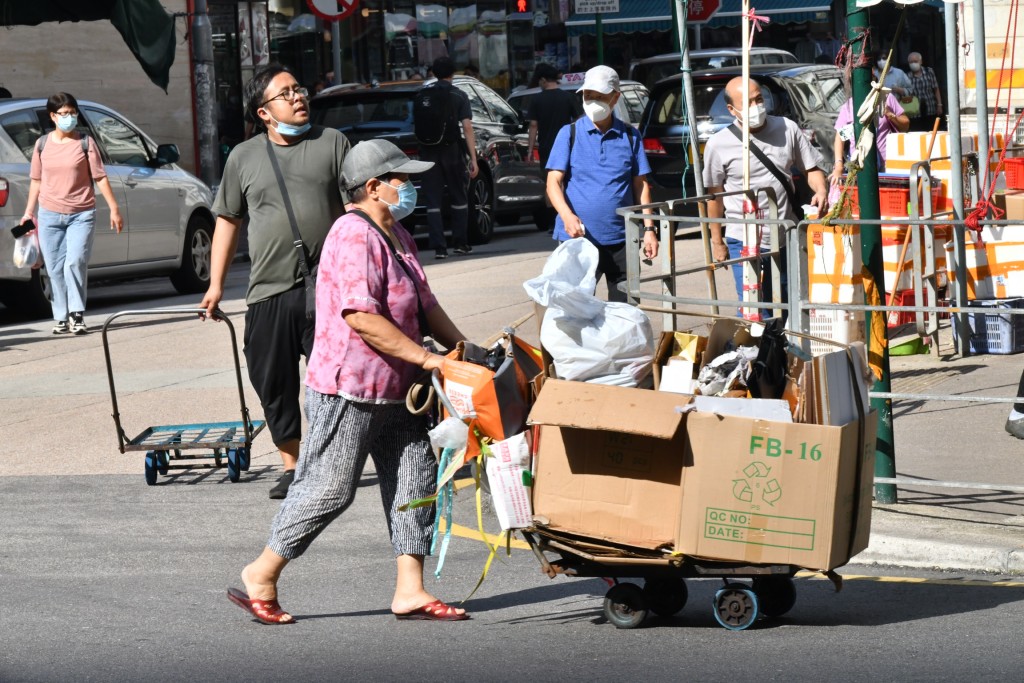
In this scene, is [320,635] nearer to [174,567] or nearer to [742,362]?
[174,567]

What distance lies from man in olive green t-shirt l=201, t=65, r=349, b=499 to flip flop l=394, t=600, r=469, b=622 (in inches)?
76.6

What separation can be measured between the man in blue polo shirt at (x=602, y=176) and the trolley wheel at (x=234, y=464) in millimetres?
2121

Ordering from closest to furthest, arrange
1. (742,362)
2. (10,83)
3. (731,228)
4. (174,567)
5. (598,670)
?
(598,670)
(742,362)
(174,567)
(731,228)
(10,83)

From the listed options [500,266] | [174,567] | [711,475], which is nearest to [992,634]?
[711,475]

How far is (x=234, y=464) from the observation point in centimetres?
830

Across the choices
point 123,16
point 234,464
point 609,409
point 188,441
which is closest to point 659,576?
point 609,409

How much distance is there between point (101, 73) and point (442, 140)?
9.56 metres

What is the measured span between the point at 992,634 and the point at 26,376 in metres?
7.77

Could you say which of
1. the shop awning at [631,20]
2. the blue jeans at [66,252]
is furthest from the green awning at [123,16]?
the shop awning at [631,20]

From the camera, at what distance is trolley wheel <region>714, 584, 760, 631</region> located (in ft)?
18.2

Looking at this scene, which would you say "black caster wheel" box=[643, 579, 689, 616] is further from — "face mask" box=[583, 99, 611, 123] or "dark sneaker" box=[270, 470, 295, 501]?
"face mask" box=[583, 99, 611, 123]

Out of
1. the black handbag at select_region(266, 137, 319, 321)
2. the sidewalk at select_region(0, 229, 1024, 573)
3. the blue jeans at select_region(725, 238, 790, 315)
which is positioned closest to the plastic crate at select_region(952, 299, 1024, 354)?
the sidewalk at select_region(0, 229, 1024, 573)

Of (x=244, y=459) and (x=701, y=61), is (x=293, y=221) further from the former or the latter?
(x=701, y=61)

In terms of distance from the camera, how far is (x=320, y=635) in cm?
578
